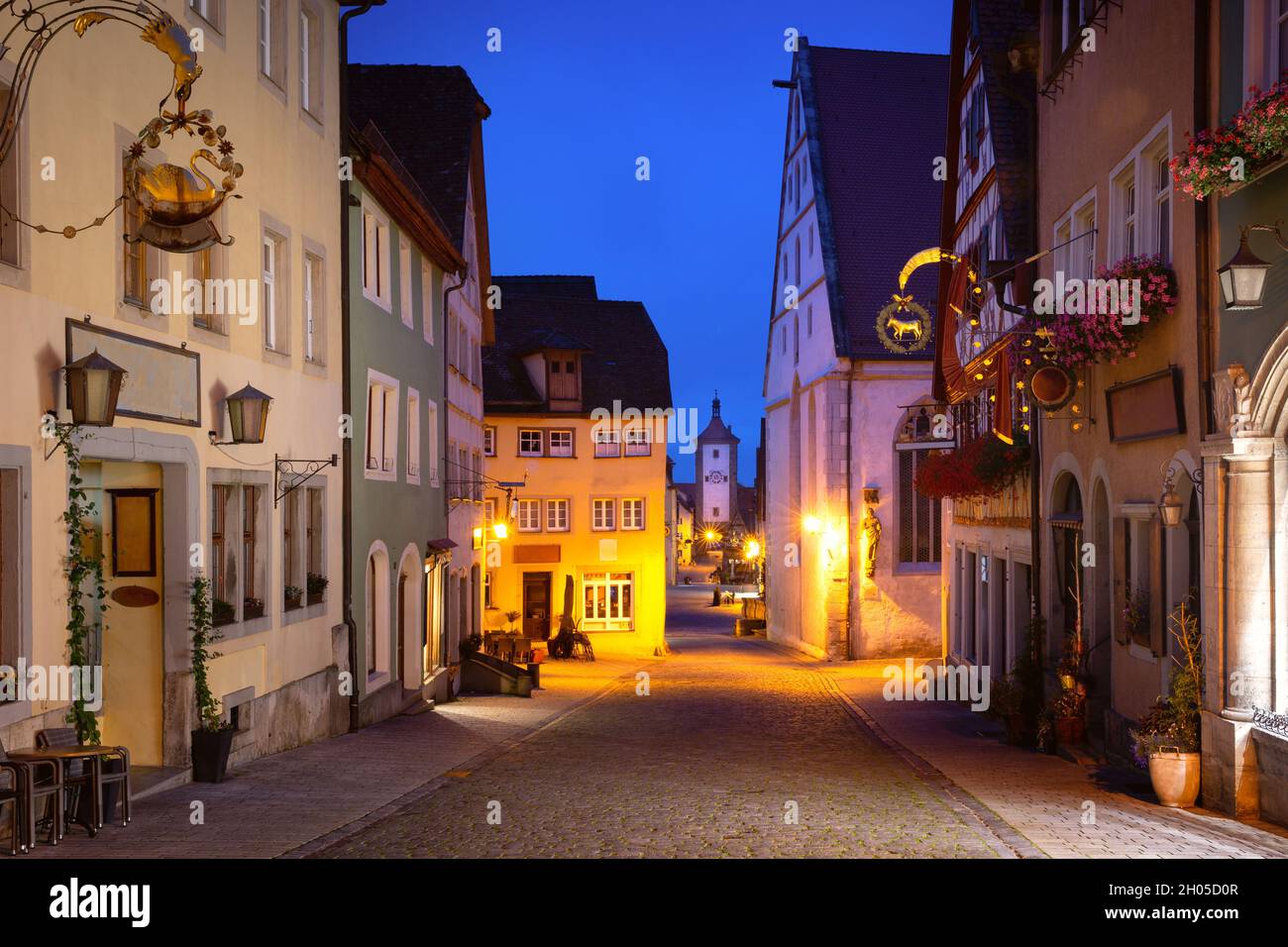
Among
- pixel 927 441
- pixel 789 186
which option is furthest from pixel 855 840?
pixel 789 186

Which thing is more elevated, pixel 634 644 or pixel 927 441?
pixel 927 441

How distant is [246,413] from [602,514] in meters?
27.8

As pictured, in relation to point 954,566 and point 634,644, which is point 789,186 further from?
point 954,566

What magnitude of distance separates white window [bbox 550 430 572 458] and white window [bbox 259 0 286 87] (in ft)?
83.6

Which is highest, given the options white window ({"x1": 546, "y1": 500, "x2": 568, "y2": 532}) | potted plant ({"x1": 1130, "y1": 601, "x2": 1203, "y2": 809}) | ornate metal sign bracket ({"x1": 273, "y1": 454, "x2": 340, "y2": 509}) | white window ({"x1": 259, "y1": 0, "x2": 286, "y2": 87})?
white window ({"x1": 259, "y1": 0, "x2": 286, "y2": 87})

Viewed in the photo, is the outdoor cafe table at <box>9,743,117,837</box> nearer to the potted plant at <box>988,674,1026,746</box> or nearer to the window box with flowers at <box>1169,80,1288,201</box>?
the window box with flowers at <box>1169,80,1288,201</box>

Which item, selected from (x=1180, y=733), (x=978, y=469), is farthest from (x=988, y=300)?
(x=1180, y=733)

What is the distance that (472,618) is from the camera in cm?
2967

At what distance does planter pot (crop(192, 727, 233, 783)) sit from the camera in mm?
11594

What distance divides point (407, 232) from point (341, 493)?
5.90 m

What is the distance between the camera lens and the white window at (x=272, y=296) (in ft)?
46.9

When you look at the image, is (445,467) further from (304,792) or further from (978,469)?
(304,792)

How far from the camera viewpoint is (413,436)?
Result: 71.9 feet

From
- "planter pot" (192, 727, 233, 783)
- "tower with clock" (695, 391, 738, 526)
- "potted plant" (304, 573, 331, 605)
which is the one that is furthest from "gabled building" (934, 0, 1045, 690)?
"tower with clock" (695, 391, 738, 526)
